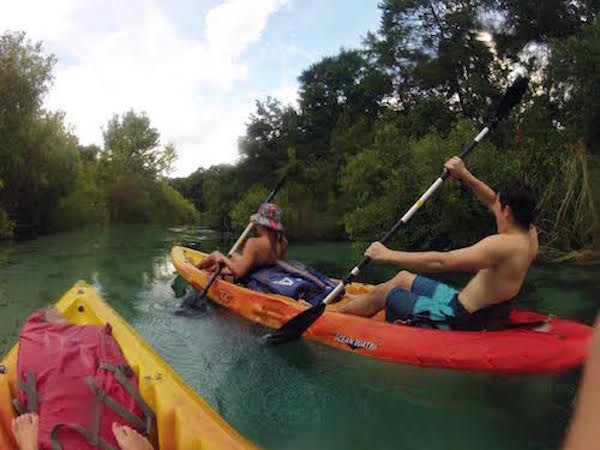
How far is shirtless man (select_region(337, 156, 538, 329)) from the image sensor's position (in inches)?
154

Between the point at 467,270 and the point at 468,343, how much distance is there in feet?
1.86

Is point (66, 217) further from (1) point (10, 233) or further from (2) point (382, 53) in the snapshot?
(2) point (382, 53)

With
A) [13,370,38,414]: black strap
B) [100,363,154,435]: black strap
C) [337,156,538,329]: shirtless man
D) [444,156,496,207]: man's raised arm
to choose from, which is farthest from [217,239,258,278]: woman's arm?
[13,370,38,414]: black strap

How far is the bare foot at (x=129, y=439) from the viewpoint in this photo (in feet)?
7.73

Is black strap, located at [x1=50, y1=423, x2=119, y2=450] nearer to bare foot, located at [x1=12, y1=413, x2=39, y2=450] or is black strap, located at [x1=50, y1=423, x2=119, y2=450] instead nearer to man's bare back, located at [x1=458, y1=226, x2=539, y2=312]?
bare foot, located at [x1=12, y1=413, x2=39, y2=450]

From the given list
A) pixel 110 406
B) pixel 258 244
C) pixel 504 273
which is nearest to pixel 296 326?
pixel 258 244

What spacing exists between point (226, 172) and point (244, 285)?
20525 millimetres

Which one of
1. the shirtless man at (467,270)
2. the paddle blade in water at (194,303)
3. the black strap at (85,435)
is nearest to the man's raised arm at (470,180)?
the shirtless man at (467,270)

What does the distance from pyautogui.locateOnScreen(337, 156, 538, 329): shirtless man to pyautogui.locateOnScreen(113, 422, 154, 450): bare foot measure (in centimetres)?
256

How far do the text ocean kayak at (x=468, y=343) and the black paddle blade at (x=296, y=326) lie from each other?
0.31 ft

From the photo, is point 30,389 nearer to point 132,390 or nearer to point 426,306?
point 132,390

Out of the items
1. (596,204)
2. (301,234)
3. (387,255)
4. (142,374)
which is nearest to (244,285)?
(387,255)

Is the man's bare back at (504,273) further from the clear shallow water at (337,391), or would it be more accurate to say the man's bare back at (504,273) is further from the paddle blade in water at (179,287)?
the paddle blade in water at (179,287)

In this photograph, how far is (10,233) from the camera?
53.4ft
